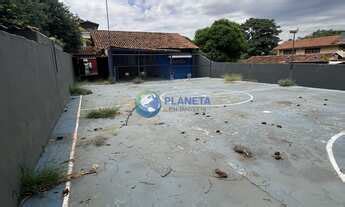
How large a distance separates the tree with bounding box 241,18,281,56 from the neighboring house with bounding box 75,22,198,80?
21869mm

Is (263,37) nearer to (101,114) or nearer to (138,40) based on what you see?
(138,40)

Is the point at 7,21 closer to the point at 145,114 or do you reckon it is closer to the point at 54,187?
the point at 145,114

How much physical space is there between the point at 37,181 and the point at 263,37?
137ft

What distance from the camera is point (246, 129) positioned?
4562 mm

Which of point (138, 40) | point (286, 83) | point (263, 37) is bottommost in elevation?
point (286, 83)

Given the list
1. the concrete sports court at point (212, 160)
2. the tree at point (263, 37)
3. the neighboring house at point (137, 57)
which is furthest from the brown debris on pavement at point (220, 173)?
the tree at point (263, 37)

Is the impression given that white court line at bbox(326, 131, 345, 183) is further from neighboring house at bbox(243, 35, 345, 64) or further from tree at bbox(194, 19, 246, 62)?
tree at bbox(194, 19, 246, 62)

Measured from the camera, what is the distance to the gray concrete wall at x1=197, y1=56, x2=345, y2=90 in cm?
Answer: 1041

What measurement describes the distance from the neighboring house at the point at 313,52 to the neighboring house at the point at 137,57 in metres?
8.26

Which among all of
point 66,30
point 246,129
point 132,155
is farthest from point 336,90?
point 66,30

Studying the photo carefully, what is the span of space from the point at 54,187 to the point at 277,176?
2784 mm

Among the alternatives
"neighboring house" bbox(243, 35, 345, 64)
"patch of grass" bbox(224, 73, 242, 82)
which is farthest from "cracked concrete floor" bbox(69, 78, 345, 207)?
"neighboring house" bbox(243, 35, 345, 64)

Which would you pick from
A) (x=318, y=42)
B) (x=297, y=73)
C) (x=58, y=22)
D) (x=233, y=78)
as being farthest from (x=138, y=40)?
(x=318, y=42)

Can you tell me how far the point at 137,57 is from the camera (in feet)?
61.4
